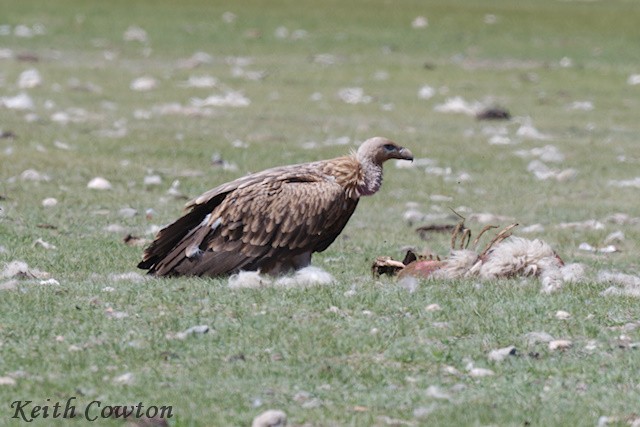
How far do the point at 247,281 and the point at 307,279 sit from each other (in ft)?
1.36

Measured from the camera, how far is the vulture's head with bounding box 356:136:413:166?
10266 mm

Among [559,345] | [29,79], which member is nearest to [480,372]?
[559,345]

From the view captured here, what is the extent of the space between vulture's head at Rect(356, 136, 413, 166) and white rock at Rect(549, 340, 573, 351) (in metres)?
2.88

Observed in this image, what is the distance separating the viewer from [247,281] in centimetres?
913

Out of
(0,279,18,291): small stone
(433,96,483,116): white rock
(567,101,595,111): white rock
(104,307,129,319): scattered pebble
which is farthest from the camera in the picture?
(567,101,595,111): white rock

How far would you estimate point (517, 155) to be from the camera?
18734 mm

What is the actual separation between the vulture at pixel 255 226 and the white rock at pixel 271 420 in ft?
11.0

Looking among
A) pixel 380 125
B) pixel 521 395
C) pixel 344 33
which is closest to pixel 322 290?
pixel 521 395

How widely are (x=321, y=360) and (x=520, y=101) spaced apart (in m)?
18.5

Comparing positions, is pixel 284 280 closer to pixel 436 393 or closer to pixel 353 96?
pixel 436 393

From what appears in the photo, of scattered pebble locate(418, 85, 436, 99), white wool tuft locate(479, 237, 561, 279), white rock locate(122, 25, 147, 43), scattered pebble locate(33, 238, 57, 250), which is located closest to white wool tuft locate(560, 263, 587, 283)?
white wool tuft locate(479, 237, 561, 279)

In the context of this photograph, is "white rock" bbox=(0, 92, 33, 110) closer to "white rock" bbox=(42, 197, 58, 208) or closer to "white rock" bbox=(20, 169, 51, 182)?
"white rock" bbox=(20, 169, 51, 182)

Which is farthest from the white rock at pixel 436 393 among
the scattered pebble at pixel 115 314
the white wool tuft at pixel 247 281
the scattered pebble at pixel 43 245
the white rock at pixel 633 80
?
the white rock at pixel 633 80

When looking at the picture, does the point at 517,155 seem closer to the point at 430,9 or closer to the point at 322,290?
the point at 322,290
